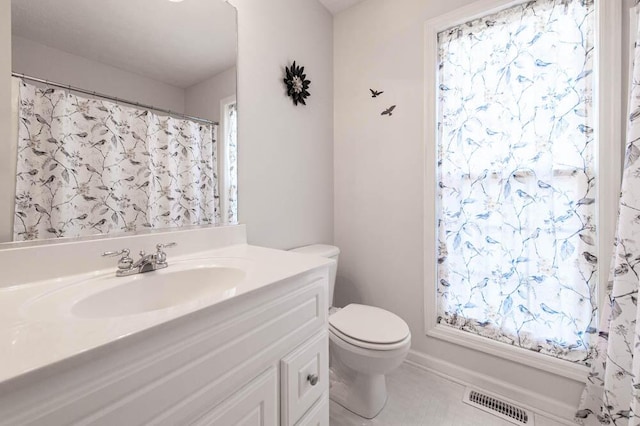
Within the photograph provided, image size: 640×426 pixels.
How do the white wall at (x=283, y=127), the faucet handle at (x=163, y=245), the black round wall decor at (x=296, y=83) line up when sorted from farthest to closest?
the black round wall decor at (x=296, y=83) < the white wall at (x=283, y=127) < the faucet handle at (x=163, y=245)

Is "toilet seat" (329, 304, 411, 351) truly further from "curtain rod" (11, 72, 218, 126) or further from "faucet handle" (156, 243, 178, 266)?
"curtain rod" (11, 72, 218, 126)

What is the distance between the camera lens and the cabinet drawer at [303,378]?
2.55 ft

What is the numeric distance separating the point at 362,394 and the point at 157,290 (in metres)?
1.09

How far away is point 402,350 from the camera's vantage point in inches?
48.3

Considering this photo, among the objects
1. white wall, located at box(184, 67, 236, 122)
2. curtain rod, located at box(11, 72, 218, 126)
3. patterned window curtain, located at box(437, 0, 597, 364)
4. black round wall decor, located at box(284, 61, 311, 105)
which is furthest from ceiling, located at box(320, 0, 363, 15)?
curtain rod, located at box(11, 72, 218, 126)

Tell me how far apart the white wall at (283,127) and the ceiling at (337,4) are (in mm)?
56

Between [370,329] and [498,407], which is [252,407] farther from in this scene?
[498,407]

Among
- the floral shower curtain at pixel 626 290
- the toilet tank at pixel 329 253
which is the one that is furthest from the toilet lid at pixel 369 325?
the floral shower curtain at pixel 626 290

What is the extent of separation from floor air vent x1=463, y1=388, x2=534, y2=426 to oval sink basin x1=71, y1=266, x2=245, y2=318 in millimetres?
1428

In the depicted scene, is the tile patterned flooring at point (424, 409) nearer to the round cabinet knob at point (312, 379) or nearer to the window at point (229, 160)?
the round cabinet knob at point (312, 379)

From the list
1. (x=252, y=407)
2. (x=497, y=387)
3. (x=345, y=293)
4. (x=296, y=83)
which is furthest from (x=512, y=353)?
(x=296, y=83)

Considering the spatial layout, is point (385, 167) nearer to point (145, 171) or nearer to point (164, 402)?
point (145, 171)

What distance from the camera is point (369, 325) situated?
1.35 m

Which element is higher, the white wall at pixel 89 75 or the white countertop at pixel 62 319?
the white wall at pixel 89 75
